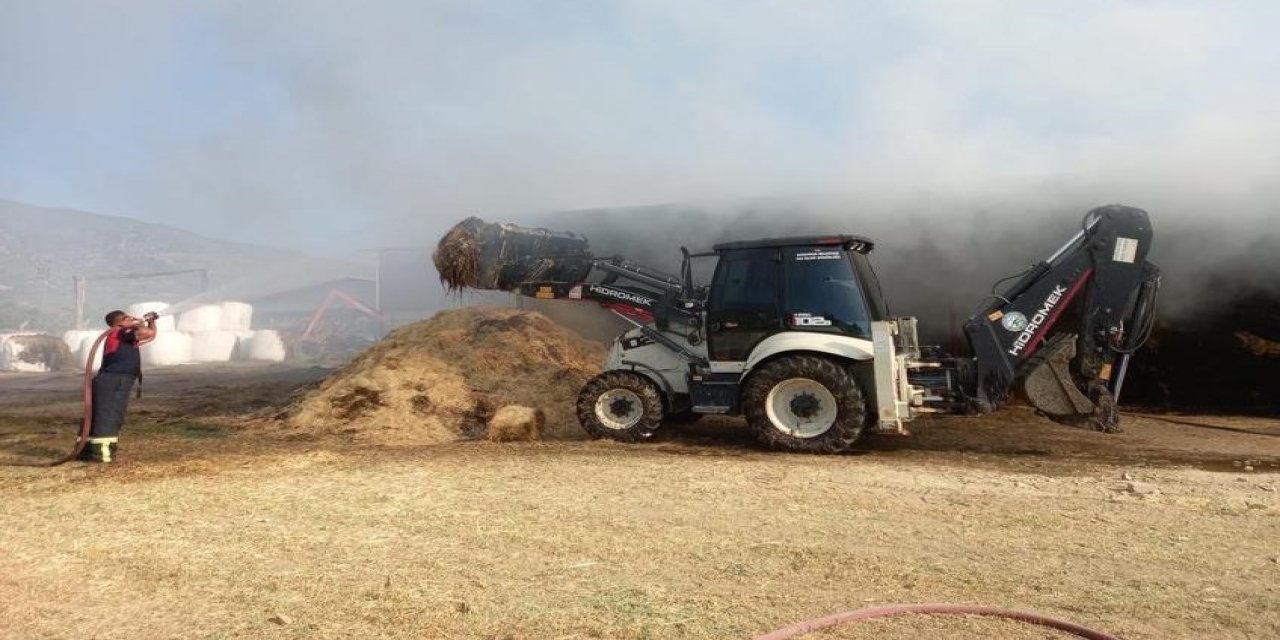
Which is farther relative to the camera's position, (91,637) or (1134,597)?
(1134,597)

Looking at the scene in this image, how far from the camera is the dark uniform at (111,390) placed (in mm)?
8188

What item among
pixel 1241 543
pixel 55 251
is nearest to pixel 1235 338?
pixel 1241 543

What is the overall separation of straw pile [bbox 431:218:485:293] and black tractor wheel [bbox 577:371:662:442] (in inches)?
92.7

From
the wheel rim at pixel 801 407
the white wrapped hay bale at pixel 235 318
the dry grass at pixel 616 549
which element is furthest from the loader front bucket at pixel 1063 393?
the white wrapped hay bale at pixel 235 318

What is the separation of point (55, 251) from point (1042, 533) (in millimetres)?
108705

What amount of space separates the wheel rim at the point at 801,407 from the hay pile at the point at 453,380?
2979 mm

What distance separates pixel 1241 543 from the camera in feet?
16.9

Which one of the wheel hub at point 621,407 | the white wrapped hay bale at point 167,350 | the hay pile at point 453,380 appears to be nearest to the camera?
the wheel hub at point 621,407

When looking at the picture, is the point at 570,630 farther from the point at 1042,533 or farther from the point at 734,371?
the point at 734,371

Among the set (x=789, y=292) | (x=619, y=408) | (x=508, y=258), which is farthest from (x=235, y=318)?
(x=789, y=292)

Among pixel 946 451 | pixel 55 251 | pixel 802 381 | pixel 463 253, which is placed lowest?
pixel 946 451

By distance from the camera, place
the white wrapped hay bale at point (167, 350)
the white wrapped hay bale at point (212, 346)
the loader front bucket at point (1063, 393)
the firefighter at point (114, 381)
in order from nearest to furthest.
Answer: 1. the firefighter at point (114, 381)
2. the loader front bucket at point (1063, 393)
3. the white wrapped hay bale at point (167, 350)
4. the white wrapped hay bale at point (212, 346)

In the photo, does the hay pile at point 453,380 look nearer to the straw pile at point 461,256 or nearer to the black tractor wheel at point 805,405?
the straw pile at point 461,256

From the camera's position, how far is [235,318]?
33.2 meters
